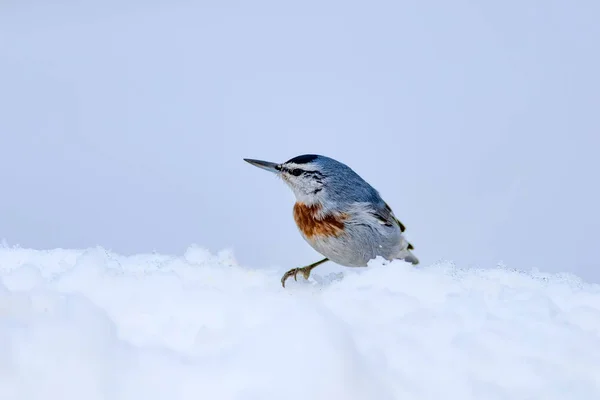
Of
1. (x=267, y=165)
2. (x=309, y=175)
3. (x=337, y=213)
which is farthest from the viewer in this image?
(x=267, y=165)

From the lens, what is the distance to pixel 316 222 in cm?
Answer: 332

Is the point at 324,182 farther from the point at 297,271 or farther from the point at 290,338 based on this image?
the point at 290,338

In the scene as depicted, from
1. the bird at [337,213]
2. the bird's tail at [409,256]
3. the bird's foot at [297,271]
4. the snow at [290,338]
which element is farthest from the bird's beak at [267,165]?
the snow at [290,338]

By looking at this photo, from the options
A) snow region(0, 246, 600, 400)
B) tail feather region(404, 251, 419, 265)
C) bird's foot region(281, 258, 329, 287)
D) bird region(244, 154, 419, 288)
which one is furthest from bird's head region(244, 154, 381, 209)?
snow region(0, 246, 600, 400)

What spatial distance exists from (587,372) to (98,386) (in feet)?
4.21

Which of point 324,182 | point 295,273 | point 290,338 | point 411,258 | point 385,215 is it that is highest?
point 324,182

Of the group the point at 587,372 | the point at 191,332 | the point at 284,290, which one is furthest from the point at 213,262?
the point at 587,372

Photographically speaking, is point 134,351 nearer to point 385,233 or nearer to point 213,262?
point 213,262

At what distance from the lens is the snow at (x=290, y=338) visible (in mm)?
1968

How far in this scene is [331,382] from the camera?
1.93m

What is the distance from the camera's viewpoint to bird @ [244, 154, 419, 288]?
3273 mm

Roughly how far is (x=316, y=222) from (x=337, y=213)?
0.10 metres

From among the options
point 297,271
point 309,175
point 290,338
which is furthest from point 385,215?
point 290,338

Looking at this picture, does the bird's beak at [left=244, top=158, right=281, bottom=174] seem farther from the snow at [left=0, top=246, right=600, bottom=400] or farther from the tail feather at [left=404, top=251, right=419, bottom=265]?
the snow at [left=0, top=246, right=600, bottom=400]
